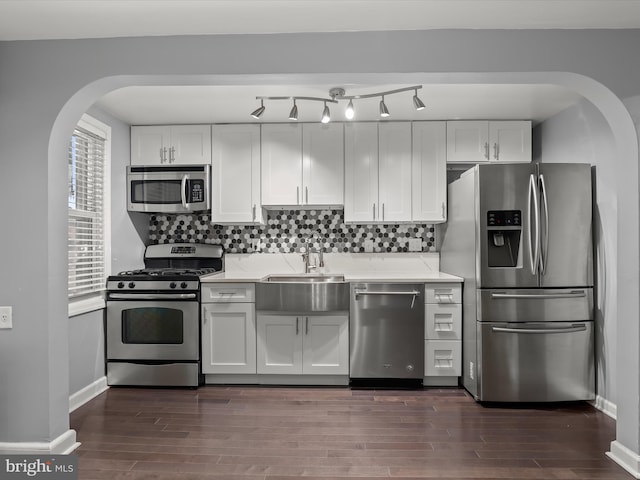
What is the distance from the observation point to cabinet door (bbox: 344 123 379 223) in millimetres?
4062

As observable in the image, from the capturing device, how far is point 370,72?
229cm

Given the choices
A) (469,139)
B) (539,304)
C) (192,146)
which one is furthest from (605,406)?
(192,146)

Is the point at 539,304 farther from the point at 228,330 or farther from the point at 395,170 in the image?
the point at 228,330

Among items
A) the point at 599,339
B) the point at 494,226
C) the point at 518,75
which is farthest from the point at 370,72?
the point at 599,339

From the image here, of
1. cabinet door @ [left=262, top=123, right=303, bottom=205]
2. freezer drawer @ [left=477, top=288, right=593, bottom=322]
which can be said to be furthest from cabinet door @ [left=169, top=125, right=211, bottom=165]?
freezer drawer @ [left=477, top=288, right=593, bottom=322]

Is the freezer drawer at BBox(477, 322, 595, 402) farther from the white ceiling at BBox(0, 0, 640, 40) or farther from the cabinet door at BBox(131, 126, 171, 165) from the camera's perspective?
the cabinet door at BBox(131, 126, 171, 165)

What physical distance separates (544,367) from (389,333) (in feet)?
3.85

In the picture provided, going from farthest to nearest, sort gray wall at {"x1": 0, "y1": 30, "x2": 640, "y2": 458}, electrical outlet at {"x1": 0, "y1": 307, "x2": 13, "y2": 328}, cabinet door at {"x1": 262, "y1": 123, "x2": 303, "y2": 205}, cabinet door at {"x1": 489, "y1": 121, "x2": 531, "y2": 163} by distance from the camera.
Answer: cabinet door at {"x1": 262, "y1": 123, "x2": 303, "y2": 205} < cabinet door at {"x1": 489, "y1": 121, "x2": 531, "y2": 163} < electrical outlet at {"x1": 0, "y1": 307, "x2": 13, "y2": 328} < gray wall at {"x1": 0, "y1": 30, "x2": 640, "y2": 458}

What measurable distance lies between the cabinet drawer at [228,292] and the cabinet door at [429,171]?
5.51 feet

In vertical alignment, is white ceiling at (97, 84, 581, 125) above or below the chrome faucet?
above

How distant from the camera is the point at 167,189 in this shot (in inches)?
160

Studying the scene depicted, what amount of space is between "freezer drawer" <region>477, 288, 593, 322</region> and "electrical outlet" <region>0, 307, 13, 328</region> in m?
3.06

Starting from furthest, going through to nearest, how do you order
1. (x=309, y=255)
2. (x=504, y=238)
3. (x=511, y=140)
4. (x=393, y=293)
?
(x=309, y=255) < (x=511, y=140) < (x=393, y=293) < (x=504, y=238)

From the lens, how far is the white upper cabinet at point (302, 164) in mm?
4078
